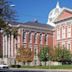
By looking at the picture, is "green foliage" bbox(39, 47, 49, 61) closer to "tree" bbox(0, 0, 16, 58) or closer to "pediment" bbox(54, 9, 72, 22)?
"pediment" bbox(54, 9, 72, 22)

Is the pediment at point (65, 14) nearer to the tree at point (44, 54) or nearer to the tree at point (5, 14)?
the tree at point (44, 54)

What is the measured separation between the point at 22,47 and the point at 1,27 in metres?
68.8

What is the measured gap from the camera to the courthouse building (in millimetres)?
98644

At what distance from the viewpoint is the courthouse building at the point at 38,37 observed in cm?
9864

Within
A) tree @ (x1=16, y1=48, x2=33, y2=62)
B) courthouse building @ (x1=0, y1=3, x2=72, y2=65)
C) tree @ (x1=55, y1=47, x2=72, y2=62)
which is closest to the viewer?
tree @ (x1=55, y1=47, x2=72, y2=62)

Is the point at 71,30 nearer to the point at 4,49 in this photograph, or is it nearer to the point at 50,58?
the point at 50,58

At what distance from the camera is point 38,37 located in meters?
104

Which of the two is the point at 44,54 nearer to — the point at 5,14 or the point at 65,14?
the point at 65,14

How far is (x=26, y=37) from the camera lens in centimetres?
10206

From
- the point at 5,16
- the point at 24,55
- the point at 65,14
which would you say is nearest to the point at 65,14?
the point at 65,14

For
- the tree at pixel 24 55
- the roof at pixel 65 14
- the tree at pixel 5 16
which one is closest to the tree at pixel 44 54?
the tree at pixel 24 55

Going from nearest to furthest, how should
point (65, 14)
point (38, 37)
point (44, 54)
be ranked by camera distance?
point (44, 54)
point (65, 14)
point (38, 37)

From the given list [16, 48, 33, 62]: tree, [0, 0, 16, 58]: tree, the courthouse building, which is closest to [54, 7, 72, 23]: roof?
the courthouse building

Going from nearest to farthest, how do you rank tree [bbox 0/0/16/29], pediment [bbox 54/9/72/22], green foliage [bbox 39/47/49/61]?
tree [bbox 0/0/16/29] < green foliage [bbox 39/47/49/61] < pediment [bbox 54/9/72/22]
